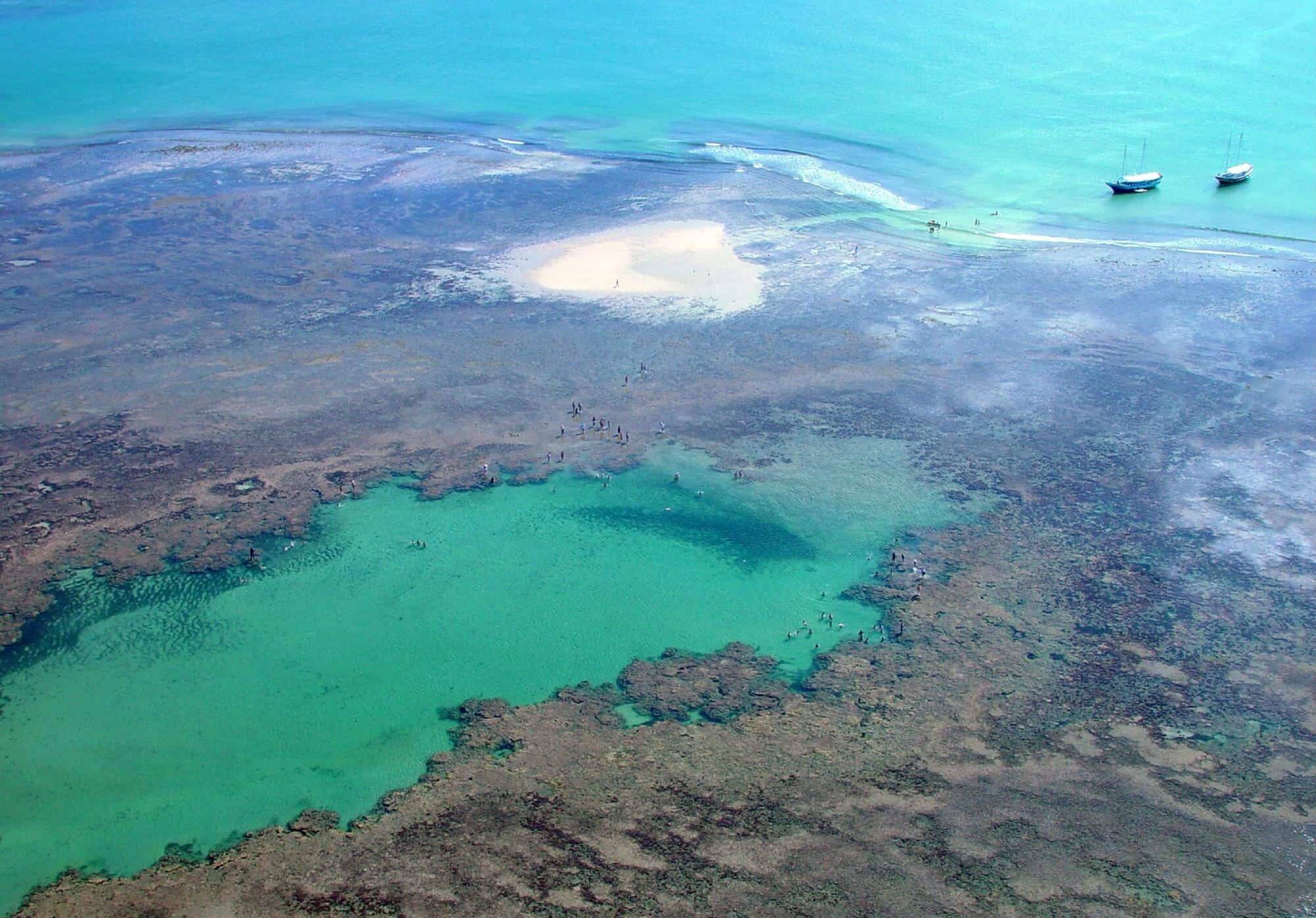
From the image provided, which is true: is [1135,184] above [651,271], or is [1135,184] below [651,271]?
above

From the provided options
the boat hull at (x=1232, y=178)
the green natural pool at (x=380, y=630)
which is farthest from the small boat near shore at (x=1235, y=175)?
the green natural pool at (x=380, y=630)

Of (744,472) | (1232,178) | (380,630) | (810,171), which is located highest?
(810,171)

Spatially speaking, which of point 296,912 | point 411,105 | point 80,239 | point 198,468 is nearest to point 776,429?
point 198,468

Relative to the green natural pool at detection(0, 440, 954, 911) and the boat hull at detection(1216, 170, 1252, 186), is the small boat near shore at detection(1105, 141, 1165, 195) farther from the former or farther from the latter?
the green natural pool at detection(0, 440, 954, 911)

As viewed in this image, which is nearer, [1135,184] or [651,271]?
[651,271]

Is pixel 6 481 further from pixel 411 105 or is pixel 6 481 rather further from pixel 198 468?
pixel 411 105

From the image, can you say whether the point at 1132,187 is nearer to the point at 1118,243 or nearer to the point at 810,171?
the point at 1118,243

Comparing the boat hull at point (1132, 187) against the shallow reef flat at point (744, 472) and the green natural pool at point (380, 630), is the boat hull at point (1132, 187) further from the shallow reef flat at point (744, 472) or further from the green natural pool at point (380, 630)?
the green natural pool at point (380, 630)

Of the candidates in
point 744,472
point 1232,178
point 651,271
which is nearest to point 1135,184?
point 1232,178

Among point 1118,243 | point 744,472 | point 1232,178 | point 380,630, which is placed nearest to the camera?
point 380,630
